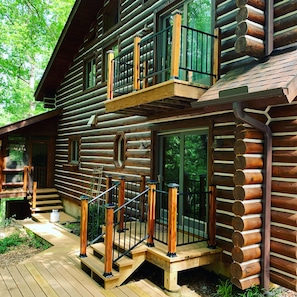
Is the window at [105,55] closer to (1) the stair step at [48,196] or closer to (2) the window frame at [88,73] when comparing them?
(2) the window frame at [88,73]

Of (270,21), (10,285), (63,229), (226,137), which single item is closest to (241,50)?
(270,21)

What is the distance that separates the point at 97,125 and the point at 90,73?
2699 millimetres

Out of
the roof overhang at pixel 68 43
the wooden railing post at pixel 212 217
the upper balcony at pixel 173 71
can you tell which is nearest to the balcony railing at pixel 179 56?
the upper balcony at pixel 173 71

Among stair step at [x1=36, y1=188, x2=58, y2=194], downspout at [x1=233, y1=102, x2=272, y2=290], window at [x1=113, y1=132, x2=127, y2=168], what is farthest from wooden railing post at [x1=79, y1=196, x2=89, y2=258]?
stair step at [x1=36, y1=188, x2=58, y2=194]

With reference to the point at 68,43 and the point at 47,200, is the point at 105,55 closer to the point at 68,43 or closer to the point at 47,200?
the point at 68,43

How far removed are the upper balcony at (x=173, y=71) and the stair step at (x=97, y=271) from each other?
2912 millimetres

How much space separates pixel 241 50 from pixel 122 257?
3745mm

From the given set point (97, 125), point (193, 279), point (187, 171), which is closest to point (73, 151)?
point (97, 125)

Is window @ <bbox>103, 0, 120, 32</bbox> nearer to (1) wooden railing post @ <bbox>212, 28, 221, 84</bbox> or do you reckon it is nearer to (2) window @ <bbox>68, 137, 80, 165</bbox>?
(2) window @ <bbox>68, 137, 80, 165</bbox>

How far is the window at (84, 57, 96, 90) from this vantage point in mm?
11211

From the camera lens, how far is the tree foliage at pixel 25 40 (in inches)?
757

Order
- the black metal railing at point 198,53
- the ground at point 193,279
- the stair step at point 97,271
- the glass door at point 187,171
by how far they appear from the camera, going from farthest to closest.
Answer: the glass door at point 187,171 < the black metal railing at point 198,53 < the ground at point 193,279 < the stair step at point 97,271

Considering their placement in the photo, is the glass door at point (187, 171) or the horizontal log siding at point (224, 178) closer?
the horizontal log siding at point (224, 178)

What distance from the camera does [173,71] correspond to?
15.3 feet
